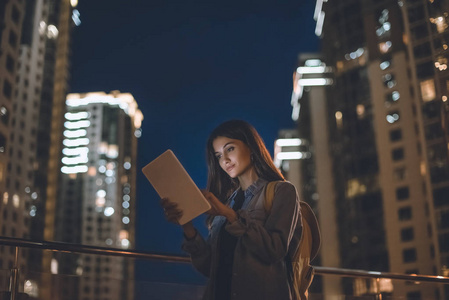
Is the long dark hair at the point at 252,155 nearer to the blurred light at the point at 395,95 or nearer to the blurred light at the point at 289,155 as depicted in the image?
the blurred light at the point at 395,95

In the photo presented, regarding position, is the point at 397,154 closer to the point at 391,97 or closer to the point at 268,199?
the point at 391,97

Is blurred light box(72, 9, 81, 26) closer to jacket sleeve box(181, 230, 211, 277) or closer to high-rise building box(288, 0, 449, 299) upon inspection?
high-rise building box(288, 0, 449, 299)

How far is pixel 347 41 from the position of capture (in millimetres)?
66750

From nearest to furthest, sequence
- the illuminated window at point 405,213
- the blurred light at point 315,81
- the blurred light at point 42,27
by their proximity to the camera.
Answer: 1. the illuminated window at point 405,213
2. the blurred light at point 42,27
3. the blurred light at point 315,81

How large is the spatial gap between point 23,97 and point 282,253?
60.3 meters

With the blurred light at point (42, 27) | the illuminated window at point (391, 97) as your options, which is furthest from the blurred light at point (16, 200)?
the illuminated window at point (391, 97)

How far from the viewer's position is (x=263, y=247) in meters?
2.50

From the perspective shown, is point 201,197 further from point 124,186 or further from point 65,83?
point 124,186

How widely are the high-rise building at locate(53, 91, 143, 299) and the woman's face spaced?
82.3m

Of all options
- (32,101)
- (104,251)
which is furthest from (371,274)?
(32,101)

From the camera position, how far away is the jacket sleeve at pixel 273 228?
8.21ft

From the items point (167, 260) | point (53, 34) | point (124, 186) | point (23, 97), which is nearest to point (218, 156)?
point (167, 260)

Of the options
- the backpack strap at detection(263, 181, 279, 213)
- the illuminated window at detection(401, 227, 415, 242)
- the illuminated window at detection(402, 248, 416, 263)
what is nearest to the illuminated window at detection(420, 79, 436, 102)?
the illuminated window at detection(401, 227, 415, 242)

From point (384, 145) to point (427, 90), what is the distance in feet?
28.4
